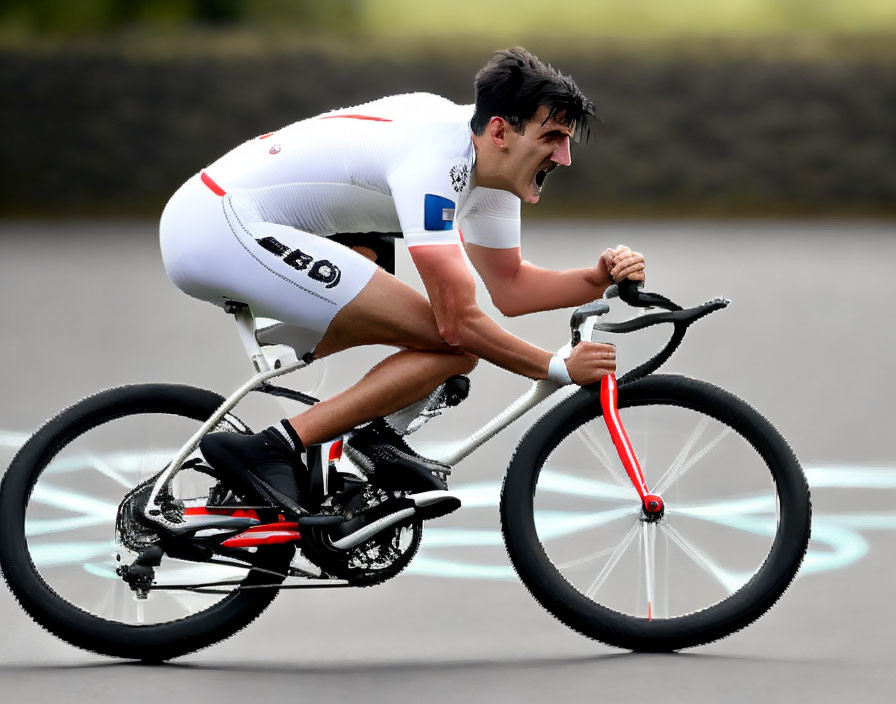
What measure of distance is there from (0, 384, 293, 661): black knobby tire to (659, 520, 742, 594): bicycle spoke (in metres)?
1.00

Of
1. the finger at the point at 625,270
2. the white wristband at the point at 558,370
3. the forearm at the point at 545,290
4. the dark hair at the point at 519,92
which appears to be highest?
the dark hair at the point at 519,92

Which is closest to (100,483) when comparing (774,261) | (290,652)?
(290,652)

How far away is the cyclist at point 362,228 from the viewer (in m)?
4.36

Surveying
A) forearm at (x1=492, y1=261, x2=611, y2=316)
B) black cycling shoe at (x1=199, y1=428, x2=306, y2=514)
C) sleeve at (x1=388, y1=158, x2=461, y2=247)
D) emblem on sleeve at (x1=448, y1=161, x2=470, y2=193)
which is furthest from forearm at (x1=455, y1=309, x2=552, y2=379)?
black cycling shoe at (x1=199, y1=428, x2=306, y2=514)

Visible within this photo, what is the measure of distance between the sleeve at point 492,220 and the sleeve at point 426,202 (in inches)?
15.9

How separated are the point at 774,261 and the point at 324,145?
33.8 ft

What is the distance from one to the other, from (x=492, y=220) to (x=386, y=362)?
0.57m

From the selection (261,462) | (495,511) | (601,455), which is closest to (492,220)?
(601,455)

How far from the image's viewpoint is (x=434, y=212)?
4.27m

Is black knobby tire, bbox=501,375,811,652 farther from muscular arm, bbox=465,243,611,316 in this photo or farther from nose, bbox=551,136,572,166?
nose, bbox=551,136,572,166

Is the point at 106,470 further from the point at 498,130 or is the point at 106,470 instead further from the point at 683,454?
the point at 683,454

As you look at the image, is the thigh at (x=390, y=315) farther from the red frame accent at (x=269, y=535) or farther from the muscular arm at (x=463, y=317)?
the red frame accent at (x=269, y=535)

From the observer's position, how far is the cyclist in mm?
4355

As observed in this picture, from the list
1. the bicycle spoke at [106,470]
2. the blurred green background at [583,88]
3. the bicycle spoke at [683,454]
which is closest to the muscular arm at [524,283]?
the bicycle spoke at [683,454]
